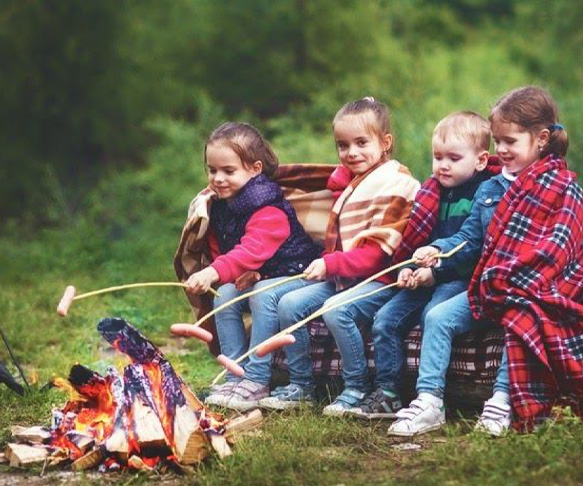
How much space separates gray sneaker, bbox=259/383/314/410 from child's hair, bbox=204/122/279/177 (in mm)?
1159

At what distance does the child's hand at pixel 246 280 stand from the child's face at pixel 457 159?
1098mm

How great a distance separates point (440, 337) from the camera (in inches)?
198

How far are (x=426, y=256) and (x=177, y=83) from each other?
10.5m

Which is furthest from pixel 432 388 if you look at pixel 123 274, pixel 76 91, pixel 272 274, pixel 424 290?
pixel 76 91

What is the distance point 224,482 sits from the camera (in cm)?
430

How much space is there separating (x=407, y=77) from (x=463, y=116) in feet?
31.8

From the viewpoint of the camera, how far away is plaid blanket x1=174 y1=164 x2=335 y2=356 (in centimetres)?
588

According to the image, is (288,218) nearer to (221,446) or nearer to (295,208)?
(295,208)

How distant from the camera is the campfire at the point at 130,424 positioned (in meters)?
4.57

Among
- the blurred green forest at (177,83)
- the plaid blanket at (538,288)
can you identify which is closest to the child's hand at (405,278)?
the plaid blanket at (538,288)

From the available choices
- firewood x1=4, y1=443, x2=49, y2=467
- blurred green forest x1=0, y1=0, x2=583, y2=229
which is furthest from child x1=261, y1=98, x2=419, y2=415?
blurred green forest x1=0, y1=0, x2=583, y2=229

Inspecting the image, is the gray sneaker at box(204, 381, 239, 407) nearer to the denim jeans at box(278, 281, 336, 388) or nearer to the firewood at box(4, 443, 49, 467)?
the denim jeans at box(278, 281, 336, 388)

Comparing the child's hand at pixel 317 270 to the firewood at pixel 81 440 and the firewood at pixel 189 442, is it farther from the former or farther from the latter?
the firewood at pixel 81 440

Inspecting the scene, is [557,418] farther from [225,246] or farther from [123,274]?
[123,274]
